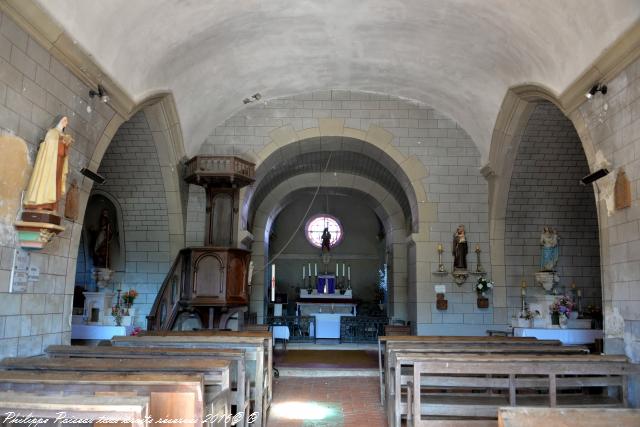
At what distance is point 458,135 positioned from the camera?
9.27m

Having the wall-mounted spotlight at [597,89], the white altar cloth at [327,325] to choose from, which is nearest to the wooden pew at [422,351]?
the wall-mounted spotlight at [597,89]

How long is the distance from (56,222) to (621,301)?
493cm

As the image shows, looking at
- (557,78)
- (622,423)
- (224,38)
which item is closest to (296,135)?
(224,38)

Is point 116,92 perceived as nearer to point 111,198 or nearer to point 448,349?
point 111,198

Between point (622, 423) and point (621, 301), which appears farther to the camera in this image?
point (621, 301)

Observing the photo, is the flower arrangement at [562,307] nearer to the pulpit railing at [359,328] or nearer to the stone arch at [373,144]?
the stone arch at [373,144]

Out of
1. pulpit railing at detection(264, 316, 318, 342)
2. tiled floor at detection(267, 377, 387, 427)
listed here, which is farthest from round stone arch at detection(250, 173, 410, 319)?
tiled floor at detection(267, 377, 387, 427)

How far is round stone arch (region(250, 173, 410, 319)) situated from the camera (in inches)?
475

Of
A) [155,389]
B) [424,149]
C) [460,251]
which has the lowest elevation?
[155,389]

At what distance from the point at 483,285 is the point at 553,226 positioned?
4.96 ft

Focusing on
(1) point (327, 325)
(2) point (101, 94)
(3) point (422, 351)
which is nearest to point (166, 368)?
(3) point (422, 351)

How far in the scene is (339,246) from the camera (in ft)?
57.9

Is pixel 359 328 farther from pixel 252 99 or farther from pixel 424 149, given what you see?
pixel 252 99

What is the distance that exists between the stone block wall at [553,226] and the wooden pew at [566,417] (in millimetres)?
6172
